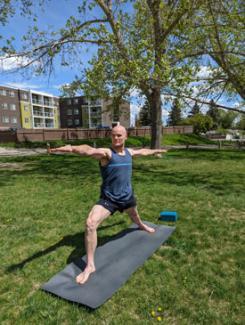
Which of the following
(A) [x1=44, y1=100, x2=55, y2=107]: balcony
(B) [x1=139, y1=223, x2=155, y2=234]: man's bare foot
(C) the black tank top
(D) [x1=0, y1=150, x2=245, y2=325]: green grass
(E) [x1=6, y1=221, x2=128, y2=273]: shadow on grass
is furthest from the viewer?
(A) [x1=44, y1=100, x2=55, y2=107]: balcony

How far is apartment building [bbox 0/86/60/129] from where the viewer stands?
6425cm

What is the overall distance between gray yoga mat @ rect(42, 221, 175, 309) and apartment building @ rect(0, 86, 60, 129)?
64.2 m

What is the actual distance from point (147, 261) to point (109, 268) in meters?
0.58

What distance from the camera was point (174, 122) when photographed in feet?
238

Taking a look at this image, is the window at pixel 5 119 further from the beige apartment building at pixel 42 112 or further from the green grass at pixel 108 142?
the green grass at pixel 108 142

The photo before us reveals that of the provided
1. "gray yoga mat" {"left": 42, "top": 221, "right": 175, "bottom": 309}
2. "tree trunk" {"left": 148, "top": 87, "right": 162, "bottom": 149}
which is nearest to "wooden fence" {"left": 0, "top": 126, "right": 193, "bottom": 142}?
"tree trunk" {"left": 148, "top": 87, "right": 162, "bottom": 149}

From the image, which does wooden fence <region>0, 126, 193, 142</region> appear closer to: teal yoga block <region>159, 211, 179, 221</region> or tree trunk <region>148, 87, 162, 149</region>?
tree trunk <region>148, 87, 162, 149</region>

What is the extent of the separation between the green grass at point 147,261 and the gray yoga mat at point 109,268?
0.11 metres

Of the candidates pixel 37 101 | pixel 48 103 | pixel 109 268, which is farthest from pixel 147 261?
pixel 48 103

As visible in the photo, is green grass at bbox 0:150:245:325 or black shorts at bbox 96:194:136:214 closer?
green grass at bbox 0:150:245:325

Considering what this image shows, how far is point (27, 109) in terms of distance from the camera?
7062 cm

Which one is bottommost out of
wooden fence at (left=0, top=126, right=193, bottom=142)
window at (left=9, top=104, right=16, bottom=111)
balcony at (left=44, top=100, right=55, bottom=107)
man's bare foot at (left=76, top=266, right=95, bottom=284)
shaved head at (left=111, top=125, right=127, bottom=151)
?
man's bare foot at (left=76, top=266, right=95, bottom=284)

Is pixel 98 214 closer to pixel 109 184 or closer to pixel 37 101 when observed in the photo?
pixel 109 184

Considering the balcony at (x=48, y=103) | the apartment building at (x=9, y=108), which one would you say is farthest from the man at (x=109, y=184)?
the balcony at (x=48, y=103)
